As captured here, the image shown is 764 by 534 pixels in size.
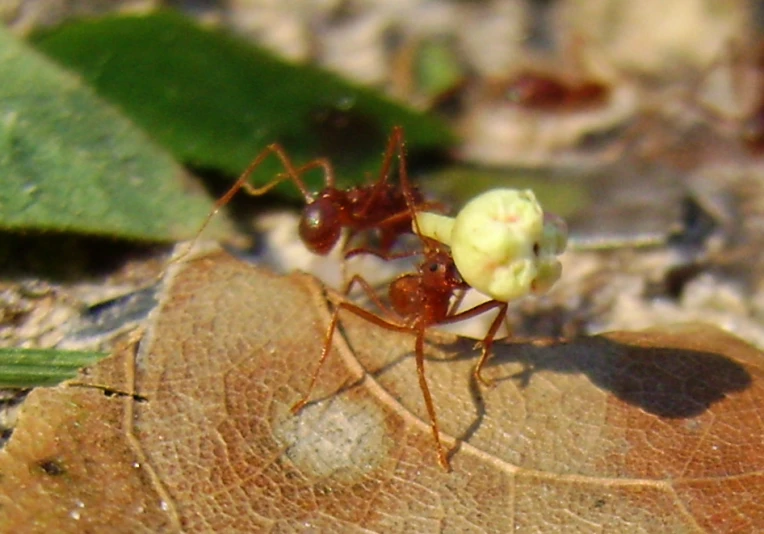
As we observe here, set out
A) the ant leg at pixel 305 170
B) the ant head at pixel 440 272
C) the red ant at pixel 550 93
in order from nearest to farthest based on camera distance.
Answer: the ant head at pixel 440 272 → the ant leg at pixel 305 170 → the red ant at pixel 550 93

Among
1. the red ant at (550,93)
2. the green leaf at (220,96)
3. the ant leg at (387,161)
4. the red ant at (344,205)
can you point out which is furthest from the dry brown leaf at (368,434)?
the red ant at (550,93)

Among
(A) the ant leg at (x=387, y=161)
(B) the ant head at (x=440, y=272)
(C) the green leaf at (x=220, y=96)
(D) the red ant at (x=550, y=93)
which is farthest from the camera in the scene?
(D) the red ant at (x=550, y=93)

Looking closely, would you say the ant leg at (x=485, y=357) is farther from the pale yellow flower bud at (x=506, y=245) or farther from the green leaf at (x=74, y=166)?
the green leaf at (x=74, y=166)

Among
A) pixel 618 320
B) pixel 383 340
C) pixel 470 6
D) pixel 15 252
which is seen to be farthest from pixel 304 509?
pixel 470 6

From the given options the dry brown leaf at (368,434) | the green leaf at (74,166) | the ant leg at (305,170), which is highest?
the green leaf at (74,166)

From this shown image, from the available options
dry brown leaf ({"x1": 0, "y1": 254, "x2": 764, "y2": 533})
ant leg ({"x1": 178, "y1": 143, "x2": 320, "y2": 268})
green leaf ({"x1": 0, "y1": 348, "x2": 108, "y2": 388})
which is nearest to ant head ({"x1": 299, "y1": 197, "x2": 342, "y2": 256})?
ant leg ({"x1": 178, "y1": 143, "x2": 320, "y2": 268})

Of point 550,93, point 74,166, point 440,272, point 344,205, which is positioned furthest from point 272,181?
point 550,93

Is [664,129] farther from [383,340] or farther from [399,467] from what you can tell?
[399,467]
